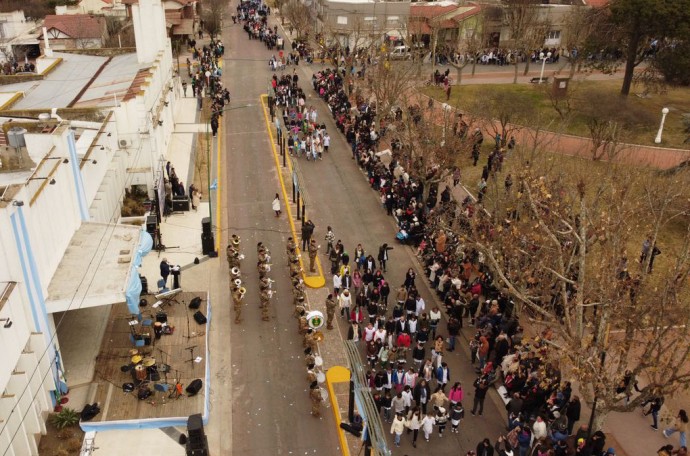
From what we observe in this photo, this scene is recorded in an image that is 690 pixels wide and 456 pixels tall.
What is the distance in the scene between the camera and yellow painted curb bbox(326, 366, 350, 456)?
53.7 feet

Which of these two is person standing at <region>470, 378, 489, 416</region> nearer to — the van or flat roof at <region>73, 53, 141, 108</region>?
flat roof at <region>73, 53, 141, 108</region>

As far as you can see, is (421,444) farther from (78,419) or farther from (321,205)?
(321,205)

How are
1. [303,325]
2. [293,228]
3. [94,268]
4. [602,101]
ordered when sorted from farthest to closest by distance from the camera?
[602,101]
[293,228]
[303,325]
[94,268]

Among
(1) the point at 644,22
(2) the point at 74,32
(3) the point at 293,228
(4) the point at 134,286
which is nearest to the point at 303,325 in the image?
(4) the point at 134,286

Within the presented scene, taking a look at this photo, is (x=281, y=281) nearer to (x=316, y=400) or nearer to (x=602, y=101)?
(x=316, y=400)

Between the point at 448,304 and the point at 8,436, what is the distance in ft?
42.1

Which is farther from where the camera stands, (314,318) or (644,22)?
(644,22)

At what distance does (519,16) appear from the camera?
5297 centimetres

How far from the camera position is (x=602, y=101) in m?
35.5

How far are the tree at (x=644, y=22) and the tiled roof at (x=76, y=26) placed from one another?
144ft

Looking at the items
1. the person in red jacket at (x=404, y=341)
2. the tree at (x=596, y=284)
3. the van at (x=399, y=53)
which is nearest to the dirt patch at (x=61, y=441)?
the person in red jacket at (x=404, y=341)

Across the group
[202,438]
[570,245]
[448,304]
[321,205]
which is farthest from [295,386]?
[321,205]

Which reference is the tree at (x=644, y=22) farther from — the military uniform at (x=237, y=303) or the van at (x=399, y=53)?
the military uniform at (x=237, y=303)

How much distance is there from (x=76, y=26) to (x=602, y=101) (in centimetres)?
4718
